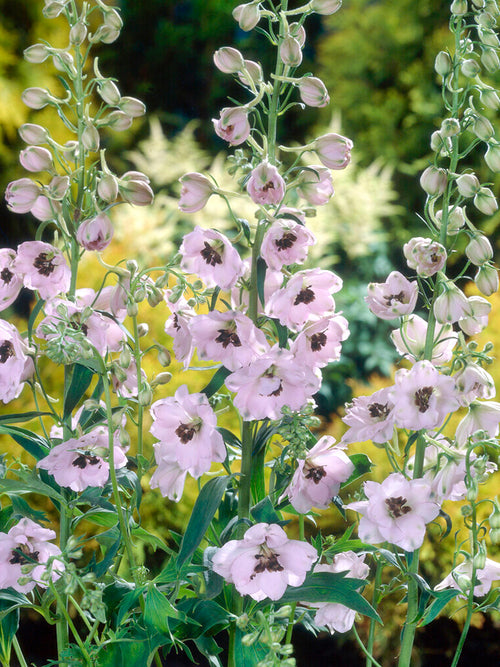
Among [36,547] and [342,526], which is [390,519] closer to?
[36,547]

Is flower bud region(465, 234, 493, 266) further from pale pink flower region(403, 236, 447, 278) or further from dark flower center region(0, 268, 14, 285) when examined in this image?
dark flower center region(0, 268, 14, 285)

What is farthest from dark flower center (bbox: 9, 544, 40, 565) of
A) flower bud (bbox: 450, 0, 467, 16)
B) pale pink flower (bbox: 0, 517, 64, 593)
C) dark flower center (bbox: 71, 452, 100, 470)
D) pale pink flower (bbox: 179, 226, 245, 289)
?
flower bud (bbox: 450, 0, 467, 16)

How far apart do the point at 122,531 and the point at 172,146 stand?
2.60m

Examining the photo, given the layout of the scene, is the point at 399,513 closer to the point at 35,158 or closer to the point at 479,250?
the point at 479,250

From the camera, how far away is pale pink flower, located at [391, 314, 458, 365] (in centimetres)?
78

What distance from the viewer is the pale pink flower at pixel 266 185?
2.19 ft

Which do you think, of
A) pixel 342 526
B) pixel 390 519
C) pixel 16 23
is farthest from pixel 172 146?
pixel 390 519

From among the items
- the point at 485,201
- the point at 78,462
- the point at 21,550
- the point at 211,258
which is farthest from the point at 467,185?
the point at 21,550

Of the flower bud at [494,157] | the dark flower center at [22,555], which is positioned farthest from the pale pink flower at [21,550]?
the flower bud at [494,157]

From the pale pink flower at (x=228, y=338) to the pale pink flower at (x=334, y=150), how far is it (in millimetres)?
165

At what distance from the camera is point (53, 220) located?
0.78 metres

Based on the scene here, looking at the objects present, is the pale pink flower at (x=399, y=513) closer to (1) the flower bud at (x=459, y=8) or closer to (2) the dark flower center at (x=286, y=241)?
(2) the dark flower center at (x=286, y=241)

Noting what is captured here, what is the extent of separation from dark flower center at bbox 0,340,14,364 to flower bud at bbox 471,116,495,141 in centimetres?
48

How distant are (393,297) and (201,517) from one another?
0.28m
